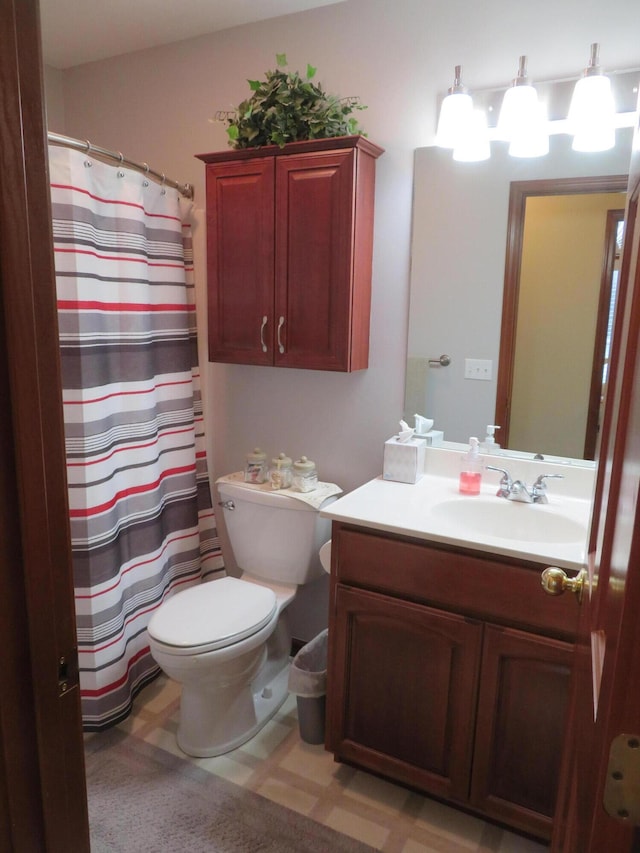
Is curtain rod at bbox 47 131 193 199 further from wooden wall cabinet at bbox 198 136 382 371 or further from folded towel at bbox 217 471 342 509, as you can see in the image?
folded towel at bbox 217 471 342 509

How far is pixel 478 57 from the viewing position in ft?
6.24

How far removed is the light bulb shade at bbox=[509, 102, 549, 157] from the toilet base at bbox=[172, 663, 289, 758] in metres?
1.96

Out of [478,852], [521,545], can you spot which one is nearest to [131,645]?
[478,852]

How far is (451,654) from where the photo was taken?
5.40 feet

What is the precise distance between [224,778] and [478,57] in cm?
238

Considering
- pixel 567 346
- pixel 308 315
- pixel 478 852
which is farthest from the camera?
pixel 308 315

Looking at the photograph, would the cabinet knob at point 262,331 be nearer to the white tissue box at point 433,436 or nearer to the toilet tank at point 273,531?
the toilet tank at point 273,531

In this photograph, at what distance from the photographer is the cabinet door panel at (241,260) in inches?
82.6

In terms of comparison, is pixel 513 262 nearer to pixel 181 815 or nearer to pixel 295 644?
pixel 295 644

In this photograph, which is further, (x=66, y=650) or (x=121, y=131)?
(x=121, y=131)

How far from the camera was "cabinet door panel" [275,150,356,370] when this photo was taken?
1979mm

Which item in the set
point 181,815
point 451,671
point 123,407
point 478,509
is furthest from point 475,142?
point 181,815

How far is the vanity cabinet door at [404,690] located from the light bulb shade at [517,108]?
1.45 metres

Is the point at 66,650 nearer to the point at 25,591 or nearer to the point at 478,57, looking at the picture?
the point at 25,591
